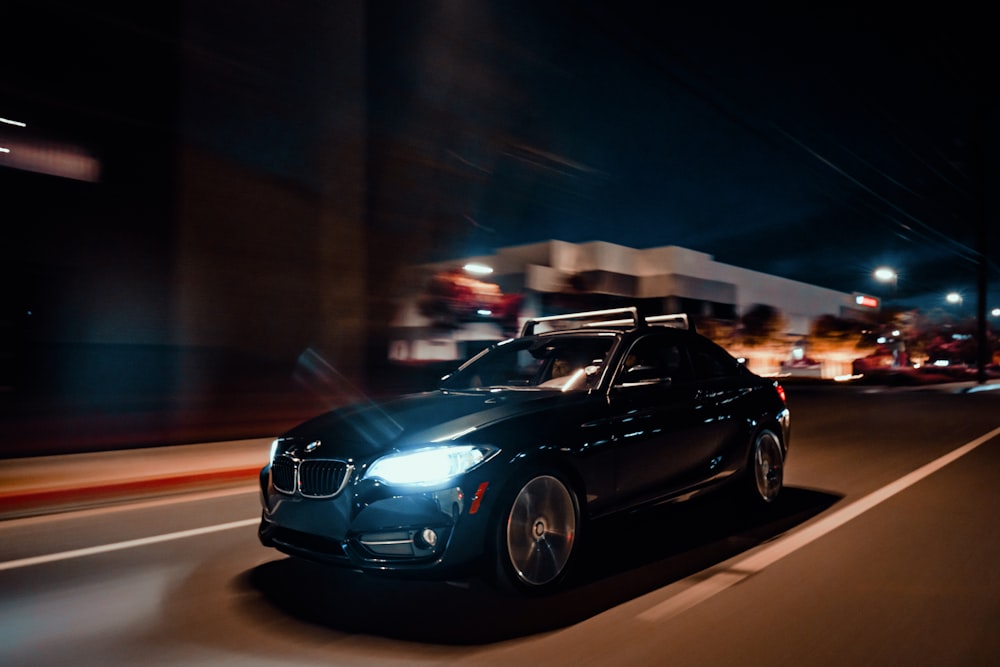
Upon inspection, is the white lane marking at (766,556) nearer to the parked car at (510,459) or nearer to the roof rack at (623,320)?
the parked car at (510,459)

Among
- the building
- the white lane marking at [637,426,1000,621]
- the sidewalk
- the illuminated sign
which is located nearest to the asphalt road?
the white lane marking at [637,426,1000,621]

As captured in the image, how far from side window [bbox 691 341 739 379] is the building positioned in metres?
25.7

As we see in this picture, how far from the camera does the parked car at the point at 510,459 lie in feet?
13.5

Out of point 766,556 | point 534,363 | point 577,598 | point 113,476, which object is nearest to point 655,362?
point 534,363

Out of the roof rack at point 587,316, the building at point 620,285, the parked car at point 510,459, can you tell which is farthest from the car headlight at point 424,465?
the building at point 620,285

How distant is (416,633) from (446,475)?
0.76 meters

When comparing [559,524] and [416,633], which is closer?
[416,633]

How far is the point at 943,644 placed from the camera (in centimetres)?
373

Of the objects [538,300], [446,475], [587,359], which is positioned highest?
[538,300]

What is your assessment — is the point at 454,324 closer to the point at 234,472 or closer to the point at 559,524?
the point at 234,472

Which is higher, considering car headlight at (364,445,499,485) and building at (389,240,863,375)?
building at (389,240,863,375)

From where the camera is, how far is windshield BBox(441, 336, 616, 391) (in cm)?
561

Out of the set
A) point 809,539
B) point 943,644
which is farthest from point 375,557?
point 809,539

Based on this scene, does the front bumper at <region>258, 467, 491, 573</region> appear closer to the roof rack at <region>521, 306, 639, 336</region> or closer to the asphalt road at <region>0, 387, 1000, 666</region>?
the asphalt road at <region>0, 387, 1000, 666</region>
